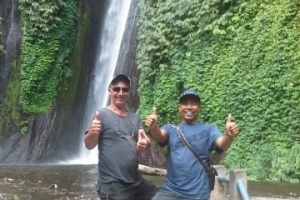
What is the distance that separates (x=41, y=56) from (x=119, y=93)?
18.8m

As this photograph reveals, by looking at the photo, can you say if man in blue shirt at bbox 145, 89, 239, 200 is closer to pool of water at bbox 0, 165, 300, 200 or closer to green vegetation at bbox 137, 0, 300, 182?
pool of water at bbox 0, 165, 300, 200

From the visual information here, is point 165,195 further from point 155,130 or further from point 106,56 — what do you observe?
point 106,56

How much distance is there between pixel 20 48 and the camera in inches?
915

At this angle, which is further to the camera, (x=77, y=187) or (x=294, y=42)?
(x=294, y=42)

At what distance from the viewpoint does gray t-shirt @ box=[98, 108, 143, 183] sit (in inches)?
185

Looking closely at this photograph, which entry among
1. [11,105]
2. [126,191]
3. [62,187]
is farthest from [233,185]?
[11,105]

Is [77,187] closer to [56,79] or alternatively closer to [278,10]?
[278,10]

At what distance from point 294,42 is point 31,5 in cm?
1224

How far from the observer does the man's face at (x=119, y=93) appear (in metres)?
4.88

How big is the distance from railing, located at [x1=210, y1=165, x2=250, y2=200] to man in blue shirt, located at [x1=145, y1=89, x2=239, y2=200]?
0.22 m

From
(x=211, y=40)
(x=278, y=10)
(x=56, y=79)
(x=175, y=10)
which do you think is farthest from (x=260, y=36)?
(x=56, y=79)

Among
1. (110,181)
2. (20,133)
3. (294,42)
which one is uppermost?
(294,42)

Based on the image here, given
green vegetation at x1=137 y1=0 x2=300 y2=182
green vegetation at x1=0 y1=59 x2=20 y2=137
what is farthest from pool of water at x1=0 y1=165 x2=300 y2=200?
green vegetation at x1=0 y1=59 x2=20 y2=137

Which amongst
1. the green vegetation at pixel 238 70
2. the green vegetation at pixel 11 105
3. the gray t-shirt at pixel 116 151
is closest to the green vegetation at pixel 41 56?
the green vegetation at pixel 11 105
